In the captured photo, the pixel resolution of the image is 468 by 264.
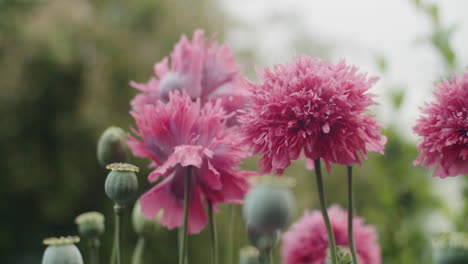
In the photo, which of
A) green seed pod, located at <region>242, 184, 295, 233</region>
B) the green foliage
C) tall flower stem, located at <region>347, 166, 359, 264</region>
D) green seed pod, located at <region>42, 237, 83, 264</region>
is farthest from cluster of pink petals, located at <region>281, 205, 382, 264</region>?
the green foliage

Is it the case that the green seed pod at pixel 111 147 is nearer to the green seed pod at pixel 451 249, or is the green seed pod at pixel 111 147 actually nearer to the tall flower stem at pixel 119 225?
the tall flower stem at pixel 119 225

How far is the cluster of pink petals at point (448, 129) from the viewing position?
37cm

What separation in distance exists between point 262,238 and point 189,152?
14cm

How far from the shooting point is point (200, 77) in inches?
19.3

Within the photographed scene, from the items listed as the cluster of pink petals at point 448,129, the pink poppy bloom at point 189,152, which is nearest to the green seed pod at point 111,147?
the pink poppy bloom at point 189,152

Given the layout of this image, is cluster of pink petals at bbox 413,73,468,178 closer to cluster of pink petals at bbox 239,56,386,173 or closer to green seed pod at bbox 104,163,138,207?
cluster of pink petals at bbox 239,56,386,173

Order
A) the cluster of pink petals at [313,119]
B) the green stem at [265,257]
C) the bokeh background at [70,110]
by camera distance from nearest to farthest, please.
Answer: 1. the cluster of pink petals at [313,119]
2. the green stem at [265,257]
3. the bokeh background at [70,110]

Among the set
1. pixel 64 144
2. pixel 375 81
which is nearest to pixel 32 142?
pixel 64 144

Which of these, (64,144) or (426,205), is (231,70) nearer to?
(426,205)

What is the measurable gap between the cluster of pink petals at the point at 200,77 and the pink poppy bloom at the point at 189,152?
1.7 inches

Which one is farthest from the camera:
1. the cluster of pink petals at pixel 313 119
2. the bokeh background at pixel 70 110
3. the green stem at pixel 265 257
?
the bokeh background at pixel 70 110

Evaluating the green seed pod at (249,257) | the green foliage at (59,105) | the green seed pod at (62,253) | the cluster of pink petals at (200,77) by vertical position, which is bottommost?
the green seed pod at (249,257)

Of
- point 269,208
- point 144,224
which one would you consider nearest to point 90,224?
point 144,224

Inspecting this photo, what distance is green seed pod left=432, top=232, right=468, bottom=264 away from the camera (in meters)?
0.45
